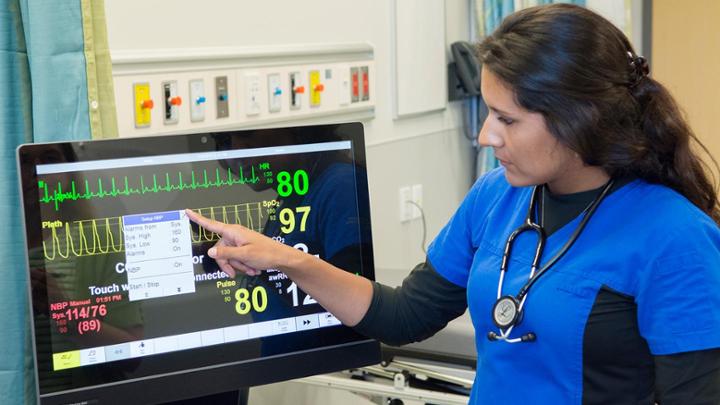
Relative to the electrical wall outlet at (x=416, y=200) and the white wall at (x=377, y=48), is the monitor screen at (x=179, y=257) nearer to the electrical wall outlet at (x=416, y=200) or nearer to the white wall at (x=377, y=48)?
the white wall at (x=377, y=48)

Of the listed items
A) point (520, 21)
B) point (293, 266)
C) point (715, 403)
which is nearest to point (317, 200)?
point (293, 266)

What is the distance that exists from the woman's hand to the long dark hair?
42cm

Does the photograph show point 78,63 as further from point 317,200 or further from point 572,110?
point 572,110

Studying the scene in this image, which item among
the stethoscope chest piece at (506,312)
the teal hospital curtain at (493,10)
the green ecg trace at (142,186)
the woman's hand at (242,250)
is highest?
the teal hospital curtain at (493,10)

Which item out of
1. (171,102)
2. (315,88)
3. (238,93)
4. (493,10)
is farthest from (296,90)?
(493,10)

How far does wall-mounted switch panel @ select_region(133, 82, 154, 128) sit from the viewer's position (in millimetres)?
2155

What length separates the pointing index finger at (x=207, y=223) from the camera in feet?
4.52

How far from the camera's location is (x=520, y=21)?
140cm

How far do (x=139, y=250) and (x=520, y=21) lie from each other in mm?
647

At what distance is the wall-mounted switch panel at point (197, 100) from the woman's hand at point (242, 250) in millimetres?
973

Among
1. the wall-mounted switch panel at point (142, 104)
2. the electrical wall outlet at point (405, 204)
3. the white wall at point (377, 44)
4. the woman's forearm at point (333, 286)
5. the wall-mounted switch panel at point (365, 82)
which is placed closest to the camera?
the woman's forearm at point (333, 286)

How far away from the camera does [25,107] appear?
1521 mm

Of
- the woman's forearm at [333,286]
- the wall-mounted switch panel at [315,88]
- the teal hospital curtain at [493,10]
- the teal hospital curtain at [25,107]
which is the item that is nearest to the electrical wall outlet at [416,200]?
the teal hospital curtain at [493,10]

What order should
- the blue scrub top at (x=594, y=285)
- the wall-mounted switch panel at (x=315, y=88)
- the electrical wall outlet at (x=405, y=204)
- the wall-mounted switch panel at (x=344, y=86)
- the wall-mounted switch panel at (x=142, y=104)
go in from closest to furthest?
the blue scrub top at (x=594, y=285) → the wall-mounted switch panel at (x=142, y=104) → the wall-mounted switch panel at (x=315, y=88) → the wall-mounted switch panel at (x=344, y=86) → the electrical wall outlet at (x=405, y=204)
